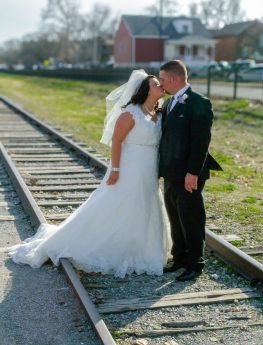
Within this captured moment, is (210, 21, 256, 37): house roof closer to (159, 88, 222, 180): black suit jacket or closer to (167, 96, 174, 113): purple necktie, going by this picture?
(167, 96, 174, 113): purple necktie

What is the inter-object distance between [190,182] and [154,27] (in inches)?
3082

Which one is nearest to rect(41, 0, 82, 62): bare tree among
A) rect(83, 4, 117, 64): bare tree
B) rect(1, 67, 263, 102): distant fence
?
rect(83, 4, 117, 64): bare tree

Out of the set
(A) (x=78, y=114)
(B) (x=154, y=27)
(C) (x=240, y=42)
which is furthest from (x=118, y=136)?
(C) (x=240, y=42)

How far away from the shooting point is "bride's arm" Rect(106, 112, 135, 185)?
5332 mm

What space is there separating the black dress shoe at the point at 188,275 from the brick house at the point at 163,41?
2902 inches

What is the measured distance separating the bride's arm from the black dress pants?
471 mm

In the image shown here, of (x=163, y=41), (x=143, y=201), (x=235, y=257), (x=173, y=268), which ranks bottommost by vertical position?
(x=173, y=268)

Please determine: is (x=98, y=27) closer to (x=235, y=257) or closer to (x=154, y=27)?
(x=154, y=27)

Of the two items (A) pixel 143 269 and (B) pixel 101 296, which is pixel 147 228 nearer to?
(A) pixel 143 269

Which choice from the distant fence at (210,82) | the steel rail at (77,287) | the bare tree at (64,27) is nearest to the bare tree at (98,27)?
the bare tree at (64,27)

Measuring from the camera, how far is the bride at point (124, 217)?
544cm

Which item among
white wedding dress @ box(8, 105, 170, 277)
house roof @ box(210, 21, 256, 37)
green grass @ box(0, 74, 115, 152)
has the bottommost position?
green grass @ box(0, 74, 115, 152)

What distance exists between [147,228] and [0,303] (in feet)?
4.89

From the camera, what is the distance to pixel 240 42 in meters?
85.4
